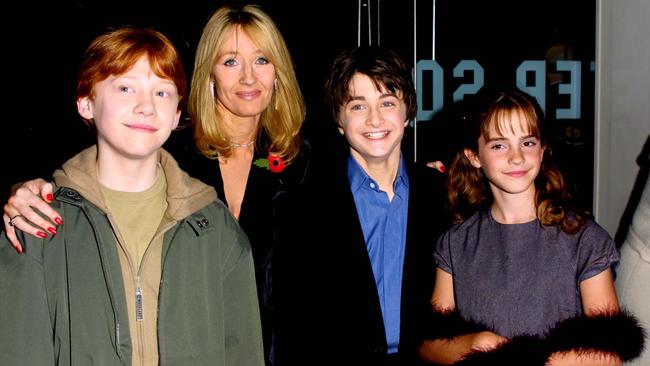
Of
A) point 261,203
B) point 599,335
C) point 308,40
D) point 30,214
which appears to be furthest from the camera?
point 308,40

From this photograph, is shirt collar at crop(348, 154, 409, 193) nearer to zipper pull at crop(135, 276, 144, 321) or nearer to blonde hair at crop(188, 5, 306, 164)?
blonde hair at crop(188, 5, 306, 164)

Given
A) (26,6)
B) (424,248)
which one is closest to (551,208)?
(424,248)

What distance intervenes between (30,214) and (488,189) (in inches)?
55.0

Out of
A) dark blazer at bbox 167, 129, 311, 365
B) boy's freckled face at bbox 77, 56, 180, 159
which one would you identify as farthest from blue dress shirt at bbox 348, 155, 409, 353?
boy's freckled face at bbox 77, 56, 180, 159

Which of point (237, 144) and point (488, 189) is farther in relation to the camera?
point (237, 144)

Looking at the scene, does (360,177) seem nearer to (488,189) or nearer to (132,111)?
(488,189)

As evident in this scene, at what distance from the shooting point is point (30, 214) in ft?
5.24

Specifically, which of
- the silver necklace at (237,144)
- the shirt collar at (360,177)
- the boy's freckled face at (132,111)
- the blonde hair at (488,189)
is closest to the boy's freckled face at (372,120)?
the shirt collar at (360,177)

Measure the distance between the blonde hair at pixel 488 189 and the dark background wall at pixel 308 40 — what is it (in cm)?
118

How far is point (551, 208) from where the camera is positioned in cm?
193

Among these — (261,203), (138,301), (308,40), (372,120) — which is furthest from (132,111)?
(308,40)

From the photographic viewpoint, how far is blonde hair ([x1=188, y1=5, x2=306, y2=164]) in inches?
89.4

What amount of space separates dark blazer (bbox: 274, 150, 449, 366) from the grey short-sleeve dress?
0.13 meters

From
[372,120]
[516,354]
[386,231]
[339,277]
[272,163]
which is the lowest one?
[516,354]
